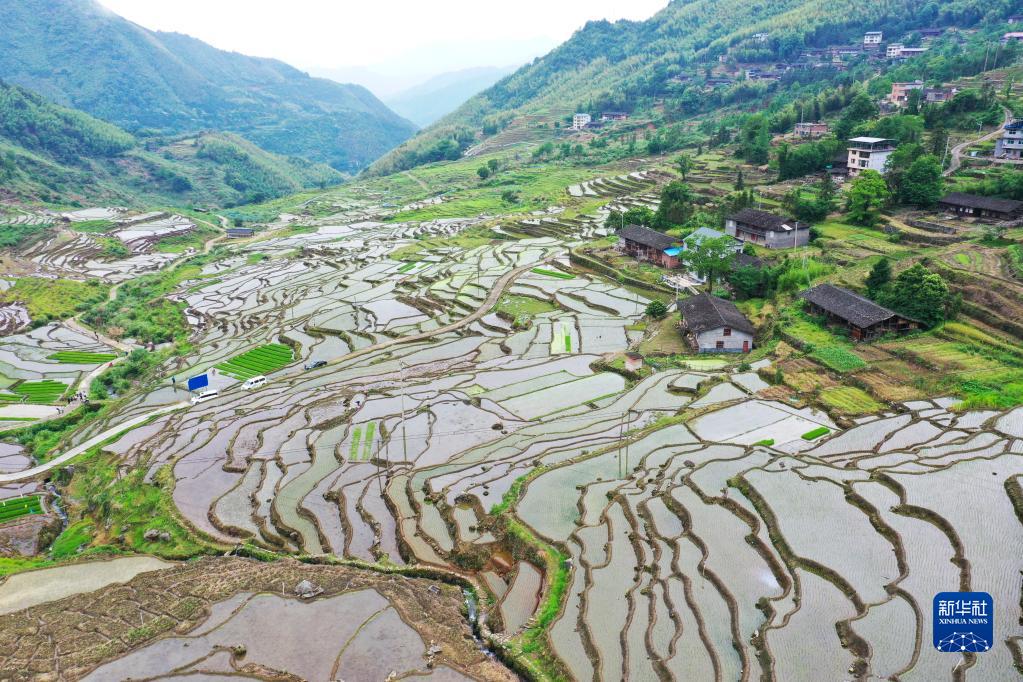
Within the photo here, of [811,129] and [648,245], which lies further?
[811,129]

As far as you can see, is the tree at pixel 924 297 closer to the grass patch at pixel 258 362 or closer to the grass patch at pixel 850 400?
the grass patch at pixel 850 400

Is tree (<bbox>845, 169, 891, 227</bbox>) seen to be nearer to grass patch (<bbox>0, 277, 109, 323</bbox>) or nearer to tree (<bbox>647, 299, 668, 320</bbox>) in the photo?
tree (<bbox>647, 299, 668, 320</bbox>)

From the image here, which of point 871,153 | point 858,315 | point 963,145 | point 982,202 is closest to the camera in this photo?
point 858,315

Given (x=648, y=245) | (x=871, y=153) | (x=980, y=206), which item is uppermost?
(x=871, y=153)

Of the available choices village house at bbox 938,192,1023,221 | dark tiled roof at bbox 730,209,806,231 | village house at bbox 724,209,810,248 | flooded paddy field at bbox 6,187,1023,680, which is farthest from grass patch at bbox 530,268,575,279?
village house at bbox 938,192,1023,221

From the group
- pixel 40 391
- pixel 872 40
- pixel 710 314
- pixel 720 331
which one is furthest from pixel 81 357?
pixel 872 40

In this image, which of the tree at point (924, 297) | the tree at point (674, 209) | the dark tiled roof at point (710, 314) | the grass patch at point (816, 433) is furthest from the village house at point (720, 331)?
the tree at point (674, 209)

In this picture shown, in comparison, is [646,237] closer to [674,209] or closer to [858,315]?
[674,209]
